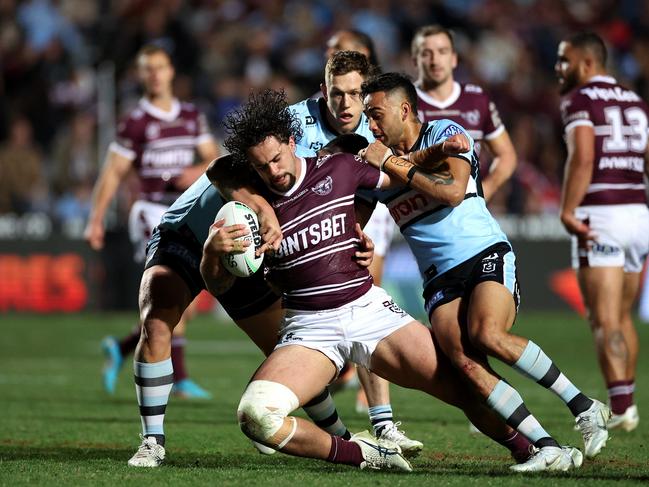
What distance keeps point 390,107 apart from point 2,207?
1324cm

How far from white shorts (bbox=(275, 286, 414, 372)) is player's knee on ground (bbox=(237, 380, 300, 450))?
0.35 meters

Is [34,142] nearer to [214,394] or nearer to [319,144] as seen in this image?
[214,394]

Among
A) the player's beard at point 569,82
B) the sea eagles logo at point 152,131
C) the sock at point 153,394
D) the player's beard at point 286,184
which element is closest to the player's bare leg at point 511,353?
the player's beard at point 286,184

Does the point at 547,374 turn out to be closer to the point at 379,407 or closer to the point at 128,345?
the point at 379,407

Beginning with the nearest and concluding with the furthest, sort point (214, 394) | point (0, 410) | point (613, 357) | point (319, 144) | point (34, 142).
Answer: point (319, 144) < point (613, 357) < point (0, 410) < point (214, 394) < point (34, 142)

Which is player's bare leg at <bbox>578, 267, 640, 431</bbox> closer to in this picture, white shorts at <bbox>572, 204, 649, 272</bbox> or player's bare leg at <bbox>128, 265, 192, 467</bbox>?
white shorts at <bbox>572, 204, 649, 272</bbox>

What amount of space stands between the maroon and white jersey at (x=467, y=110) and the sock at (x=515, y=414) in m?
2.98

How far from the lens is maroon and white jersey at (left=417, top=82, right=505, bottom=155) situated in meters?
8.75

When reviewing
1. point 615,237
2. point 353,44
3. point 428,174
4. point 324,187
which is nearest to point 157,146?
point 353,44

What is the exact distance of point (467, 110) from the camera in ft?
28.8

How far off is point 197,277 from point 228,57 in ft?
45.2

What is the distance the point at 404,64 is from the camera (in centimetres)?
1959

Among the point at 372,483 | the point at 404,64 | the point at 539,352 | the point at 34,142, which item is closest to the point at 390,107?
the point at 539,352

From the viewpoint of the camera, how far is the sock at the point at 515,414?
618 cm
